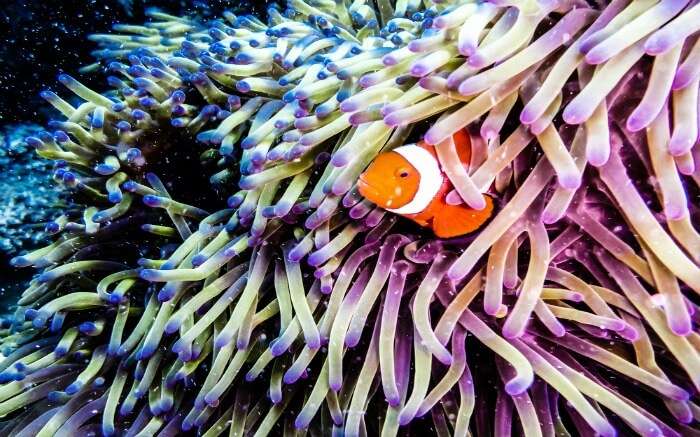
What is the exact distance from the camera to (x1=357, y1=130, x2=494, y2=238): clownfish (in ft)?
4.29

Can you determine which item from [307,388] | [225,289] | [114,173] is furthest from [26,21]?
[307,388]

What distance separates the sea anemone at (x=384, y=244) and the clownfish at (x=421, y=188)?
52 mm

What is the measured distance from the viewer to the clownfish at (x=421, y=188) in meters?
1.31

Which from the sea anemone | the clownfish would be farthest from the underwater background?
the clownfish

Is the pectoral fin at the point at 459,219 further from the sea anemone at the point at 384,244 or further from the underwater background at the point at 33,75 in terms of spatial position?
→ the underwater background at the point at 33,75

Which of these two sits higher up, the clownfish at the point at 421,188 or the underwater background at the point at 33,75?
the clownfish at the point at 421,188

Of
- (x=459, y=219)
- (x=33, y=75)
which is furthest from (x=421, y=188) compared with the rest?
(x=33, y=75)

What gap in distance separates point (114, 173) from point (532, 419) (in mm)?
1555

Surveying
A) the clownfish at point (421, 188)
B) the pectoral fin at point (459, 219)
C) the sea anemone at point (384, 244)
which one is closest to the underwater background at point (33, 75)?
the sea anemone at point (384, 244)

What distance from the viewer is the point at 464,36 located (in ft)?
3.99

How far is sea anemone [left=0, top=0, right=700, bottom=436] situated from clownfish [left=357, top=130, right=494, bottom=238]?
0.05 metres

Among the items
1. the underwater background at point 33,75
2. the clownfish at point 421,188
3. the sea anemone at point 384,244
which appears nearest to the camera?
the sea anemone at point 384,244

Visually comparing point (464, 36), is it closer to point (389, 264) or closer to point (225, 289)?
point (389, 264)

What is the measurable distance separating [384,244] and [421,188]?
21cm
